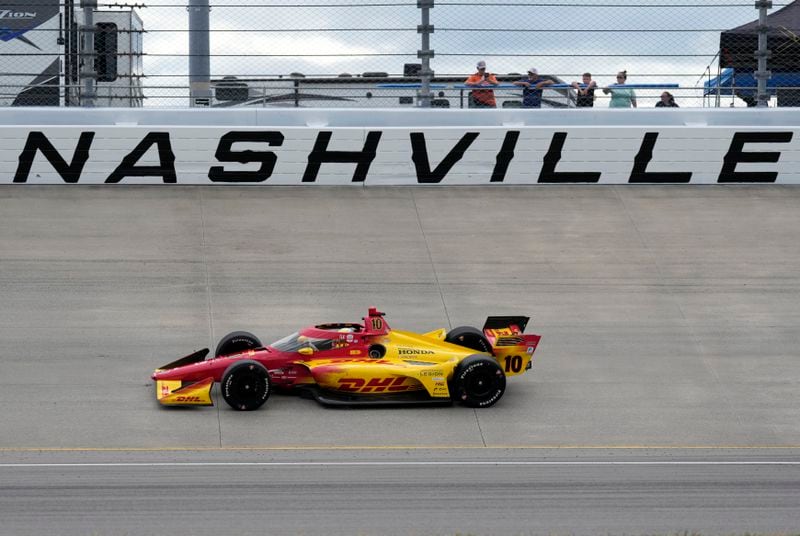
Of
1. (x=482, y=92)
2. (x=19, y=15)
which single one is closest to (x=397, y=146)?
(x=482, y=92)

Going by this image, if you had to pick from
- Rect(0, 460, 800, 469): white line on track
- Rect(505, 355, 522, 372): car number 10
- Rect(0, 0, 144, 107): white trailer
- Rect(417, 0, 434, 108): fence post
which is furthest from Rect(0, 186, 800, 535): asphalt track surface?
Rect(0, 0, 144, 107): white trailer

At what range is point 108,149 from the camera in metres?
18.1

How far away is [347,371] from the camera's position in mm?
12227

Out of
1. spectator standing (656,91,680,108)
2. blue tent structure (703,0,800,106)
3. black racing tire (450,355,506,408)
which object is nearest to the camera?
black racing tire (450,355,506,408)

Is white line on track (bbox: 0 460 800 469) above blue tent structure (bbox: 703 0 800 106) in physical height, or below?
below

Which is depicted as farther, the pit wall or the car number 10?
the pit wall

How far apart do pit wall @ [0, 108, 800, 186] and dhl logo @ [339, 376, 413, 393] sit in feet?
22.1

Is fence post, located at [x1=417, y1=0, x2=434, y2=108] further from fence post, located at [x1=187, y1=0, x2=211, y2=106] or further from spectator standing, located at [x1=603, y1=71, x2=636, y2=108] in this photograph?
fence post, located at [x1=187, y1=0, x2=211, y2=106]

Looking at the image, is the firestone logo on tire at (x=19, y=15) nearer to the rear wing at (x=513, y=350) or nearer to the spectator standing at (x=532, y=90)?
the spectator standing at (x=532, y=90)

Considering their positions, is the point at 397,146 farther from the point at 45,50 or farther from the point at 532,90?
the point at 45,50

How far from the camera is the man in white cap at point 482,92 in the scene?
19375 mm

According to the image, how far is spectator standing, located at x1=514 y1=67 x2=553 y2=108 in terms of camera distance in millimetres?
19016

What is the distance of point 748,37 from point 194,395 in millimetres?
11603

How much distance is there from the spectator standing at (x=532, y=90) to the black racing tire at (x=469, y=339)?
6717mm
